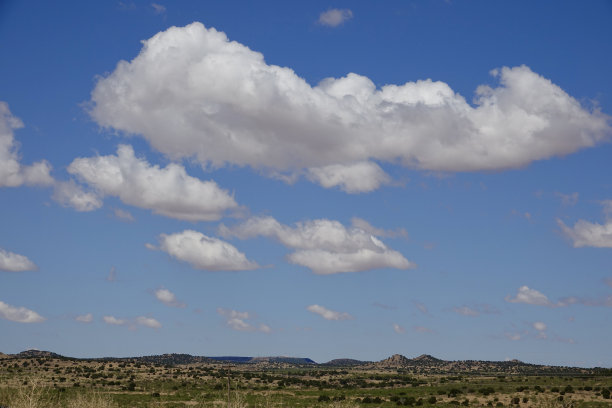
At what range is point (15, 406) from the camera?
3497cm

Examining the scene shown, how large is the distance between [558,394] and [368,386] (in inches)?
1390

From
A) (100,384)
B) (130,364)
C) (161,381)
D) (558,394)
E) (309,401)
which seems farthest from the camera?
(130,364)

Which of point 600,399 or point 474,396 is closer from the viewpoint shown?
point 600,399

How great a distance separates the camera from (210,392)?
297 feet

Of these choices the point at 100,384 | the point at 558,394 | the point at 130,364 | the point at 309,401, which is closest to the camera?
the point at 309,401

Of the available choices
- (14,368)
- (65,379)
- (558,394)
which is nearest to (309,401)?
(558,394)

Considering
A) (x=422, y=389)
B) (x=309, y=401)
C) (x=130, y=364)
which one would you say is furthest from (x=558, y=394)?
(x=130, y=364)

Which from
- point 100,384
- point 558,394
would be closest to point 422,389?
point 558,394

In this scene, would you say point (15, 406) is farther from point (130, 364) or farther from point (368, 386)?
point (130, 364)

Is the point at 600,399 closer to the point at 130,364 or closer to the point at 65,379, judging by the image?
the point at 65,379

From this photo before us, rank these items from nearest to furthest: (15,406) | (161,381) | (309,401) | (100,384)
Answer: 1. (15,406)
2. (309,401)
3. (100,384)
4. (161,381)

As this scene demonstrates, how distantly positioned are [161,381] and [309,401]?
3468 centimetres

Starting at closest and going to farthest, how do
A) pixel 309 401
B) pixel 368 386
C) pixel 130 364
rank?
1. pixel 309 401
2. pixel 368 386
3. pixel 130 364

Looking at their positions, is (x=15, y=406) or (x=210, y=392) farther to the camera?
(x=210, y=392)
